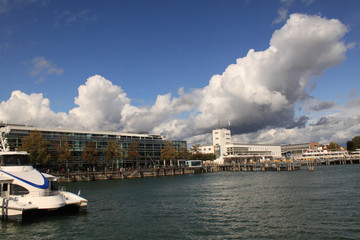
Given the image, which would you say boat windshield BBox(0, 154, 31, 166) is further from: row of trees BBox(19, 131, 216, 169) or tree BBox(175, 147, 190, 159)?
tree BBox(175, 147, 190, 159)

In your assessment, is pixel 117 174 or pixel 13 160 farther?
pixel 117 174

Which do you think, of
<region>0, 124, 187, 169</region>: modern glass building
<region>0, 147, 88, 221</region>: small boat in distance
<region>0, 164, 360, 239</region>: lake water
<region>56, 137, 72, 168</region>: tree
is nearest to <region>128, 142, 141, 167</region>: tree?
<region>0, 124, 187, 169</region>: modern glass building

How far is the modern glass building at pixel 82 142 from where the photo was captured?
→ 401 ft

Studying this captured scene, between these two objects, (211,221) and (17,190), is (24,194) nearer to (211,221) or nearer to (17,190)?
(17,190)

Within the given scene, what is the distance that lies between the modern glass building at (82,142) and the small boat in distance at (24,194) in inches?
2921

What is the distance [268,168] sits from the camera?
6324 inches

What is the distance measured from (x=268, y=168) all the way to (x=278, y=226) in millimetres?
136811

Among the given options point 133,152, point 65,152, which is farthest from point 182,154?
point 65,152

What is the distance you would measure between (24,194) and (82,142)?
10784 cm

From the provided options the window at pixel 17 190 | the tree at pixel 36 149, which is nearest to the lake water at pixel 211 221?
the window at pixel 17 190

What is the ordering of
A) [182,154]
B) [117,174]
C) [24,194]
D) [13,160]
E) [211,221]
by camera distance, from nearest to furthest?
[211,221]
[24,194]
[13,160]
[117,174]
[182,154]

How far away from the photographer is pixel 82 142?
140 metres

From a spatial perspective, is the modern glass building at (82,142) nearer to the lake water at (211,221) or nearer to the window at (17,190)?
the window at (17,190)

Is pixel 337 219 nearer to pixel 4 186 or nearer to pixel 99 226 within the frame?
pixel 99 226
